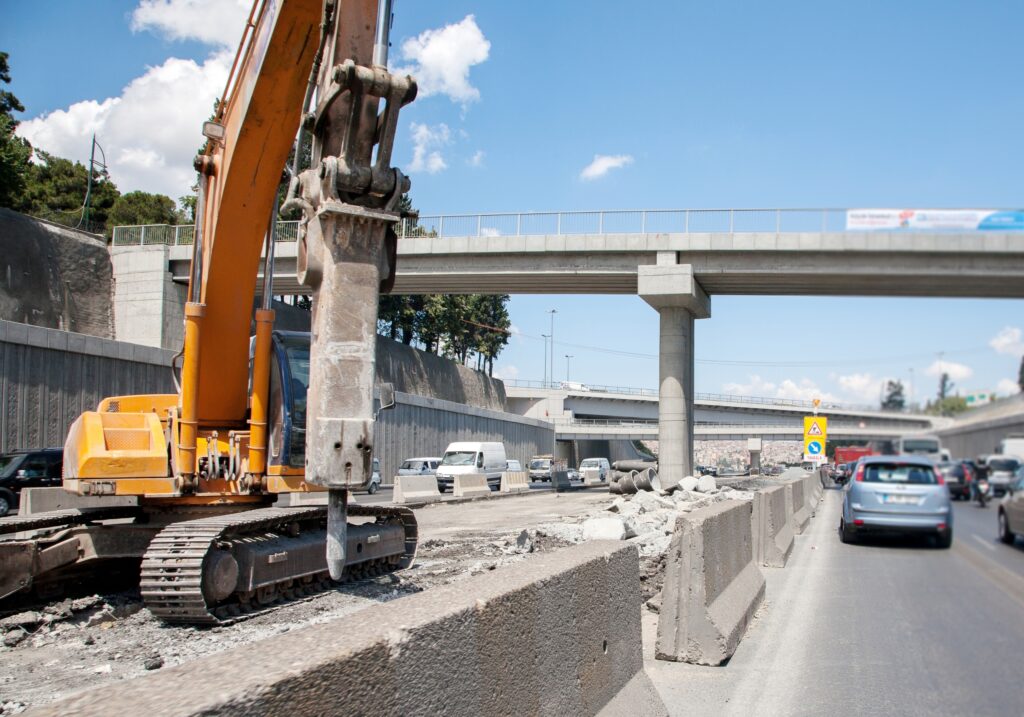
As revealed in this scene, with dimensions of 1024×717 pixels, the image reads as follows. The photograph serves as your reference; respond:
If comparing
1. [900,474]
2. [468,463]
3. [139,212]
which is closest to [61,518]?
[900,474]

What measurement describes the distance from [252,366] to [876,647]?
6.77 meters

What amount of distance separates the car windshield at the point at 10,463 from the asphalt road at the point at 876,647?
1840 cm

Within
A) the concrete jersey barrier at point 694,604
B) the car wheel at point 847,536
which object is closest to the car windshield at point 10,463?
the car wheel at point 847,536

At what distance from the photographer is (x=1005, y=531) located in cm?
1562

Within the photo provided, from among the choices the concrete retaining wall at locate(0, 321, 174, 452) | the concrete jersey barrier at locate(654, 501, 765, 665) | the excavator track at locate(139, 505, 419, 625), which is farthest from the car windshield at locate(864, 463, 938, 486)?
the concrete retaining wall at locate(0, 321, 174, 452)

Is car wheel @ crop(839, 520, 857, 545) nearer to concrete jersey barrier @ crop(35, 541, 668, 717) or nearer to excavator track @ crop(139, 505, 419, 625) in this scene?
excavator track @ crop(139, 505, 419, 625)

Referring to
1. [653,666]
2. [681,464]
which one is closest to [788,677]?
[653,666]

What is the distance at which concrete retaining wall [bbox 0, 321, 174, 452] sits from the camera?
84.2 ft

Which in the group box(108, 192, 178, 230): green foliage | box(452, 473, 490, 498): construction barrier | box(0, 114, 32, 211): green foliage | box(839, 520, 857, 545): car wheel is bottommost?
box(452, 473, 490, 498): construction barrier

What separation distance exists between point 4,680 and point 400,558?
5.52m

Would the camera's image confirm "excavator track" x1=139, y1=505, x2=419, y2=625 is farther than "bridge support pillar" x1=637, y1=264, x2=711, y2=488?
No

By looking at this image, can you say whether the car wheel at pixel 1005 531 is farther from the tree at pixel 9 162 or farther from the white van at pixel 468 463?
the tree at pixel 9 162

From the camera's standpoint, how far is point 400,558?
11.4 m

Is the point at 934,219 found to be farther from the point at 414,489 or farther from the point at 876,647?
the point at 876,647
